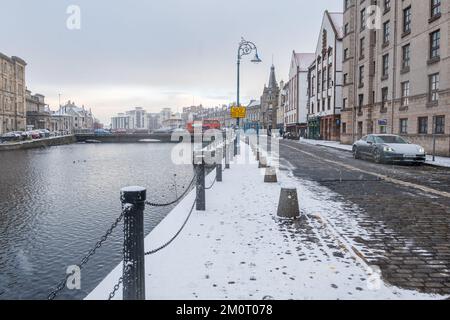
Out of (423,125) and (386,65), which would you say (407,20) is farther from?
(423,125)

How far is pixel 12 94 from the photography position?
247 feet

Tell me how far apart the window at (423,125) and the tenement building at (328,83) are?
20.6 metres

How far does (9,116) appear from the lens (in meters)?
73.2

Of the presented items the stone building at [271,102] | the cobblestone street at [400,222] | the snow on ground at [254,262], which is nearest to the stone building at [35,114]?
the stone building at [271,102]

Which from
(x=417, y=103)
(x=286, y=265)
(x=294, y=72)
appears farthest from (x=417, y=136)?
(x=294, y=72)

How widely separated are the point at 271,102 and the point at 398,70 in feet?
276

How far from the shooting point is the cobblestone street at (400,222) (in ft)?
15.7

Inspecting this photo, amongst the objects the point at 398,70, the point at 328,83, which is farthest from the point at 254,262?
the point at 328,83

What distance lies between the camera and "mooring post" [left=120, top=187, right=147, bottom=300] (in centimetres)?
351

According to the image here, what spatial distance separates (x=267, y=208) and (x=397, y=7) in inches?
1085

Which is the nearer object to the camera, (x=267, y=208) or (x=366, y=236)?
(x=366, y=236)
